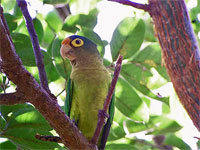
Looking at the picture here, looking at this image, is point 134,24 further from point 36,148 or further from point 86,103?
point 36,148

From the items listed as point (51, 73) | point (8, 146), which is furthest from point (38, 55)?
point (8, 146)

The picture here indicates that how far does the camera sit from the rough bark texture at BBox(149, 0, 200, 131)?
2158mm

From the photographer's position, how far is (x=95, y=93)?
2.34 metres

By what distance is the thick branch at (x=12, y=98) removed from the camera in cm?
139

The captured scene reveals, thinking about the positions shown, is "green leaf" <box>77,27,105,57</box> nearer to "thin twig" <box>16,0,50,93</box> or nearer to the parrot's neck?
the parrot's neck

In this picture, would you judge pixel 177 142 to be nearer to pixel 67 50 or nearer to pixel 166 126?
pixel 166 126

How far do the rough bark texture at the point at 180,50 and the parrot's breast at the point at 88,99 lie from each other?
53 centimetres

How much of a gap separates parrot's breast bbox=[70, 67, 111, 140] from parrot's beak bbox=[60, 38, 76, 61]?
7.7 inches

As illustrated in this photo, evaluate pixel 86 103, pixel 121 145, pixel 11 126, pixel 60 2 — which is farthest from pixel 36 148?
pixel 60 2

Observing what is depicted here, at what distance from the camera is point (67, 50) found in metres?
2.55

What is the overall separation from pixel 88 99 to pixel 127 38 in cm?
Answer: 57

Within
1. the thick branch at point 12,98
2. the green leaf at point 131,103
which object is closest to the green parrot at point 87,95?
the green leaf at point 131,103

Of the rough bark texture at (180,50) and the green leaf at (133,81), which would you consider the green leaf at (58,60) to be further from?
the rough bark texture at (180,50)

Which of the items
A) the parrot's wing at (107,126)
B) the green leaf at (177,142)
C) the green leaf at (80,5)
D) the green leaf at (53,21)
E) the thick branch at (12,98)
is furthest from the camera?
the green leaf at (80,5)
